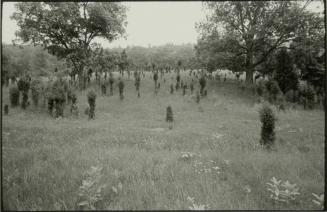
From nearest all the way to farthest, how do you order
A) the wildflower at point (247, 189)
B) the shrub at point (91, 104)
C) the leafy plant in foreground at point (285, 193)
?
the leafy plant in foreground at point (285, 193) → the wildflower at point (247, 189) → the shrub at point (91, 104)

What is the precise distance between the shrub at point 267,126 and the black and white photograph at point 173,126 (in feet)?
0.13

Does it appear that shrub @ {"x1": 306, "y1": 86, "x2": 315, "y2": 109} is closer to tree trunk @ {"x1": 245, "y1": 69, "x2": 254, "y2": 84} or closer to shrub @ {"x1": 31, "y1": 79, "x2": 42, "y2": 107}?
tree trunk @ {"x1": 245, "y1": 69, "x2": 254, "y2": 84}

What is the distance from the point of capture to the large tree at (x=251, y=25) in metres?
15.3

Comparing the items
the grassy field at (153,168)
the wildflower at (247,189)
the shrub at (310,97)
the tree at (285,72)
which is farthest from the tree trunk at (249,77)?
the wildflower at (247,189)

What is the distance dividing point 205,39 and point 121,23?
10073 mm

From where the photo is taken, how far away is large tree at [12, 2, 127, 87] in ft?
51.6

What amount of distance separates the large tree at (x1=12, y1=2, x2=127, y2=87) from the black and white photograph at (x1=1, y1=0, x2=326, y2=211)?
93 mm

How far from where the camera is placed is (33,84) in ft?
64.2

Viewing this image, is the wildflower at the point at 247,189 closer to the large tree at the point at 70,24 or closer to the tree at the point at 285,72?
the large tree at the point at 70,24

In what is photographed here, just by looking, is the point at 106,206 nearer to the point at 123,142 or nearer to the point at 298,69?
the point at 123,142

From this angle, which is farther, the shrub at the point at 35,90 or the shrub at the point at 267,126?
the shrub at the point at 35,90

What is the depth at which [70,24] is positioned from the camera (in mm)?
17625

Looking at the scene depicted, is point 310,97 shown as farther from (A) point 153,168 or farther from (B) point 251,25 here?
(A) point 153,168

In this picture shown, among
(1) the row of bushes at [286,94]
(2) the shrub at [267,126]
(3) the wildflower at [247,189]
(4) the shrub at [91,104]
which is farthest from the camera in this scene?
(1) the row of bushes at [286,94]
